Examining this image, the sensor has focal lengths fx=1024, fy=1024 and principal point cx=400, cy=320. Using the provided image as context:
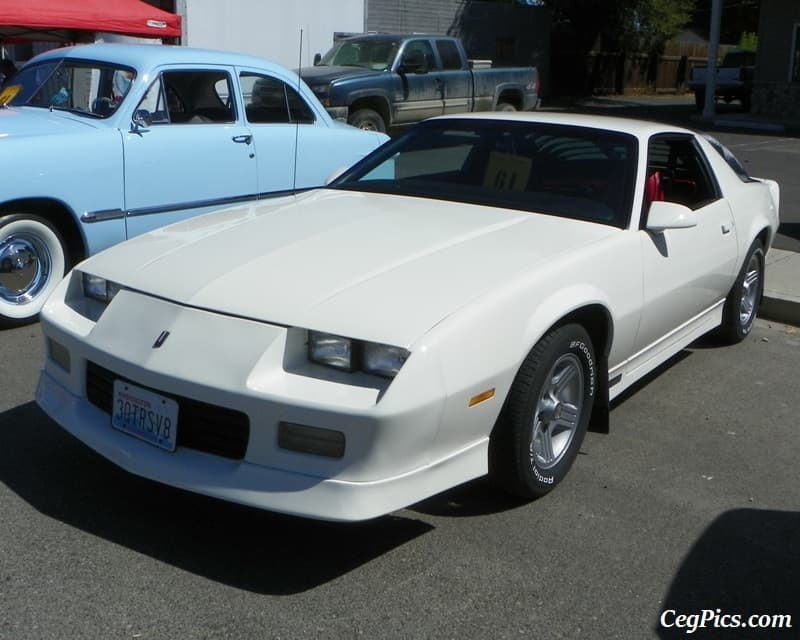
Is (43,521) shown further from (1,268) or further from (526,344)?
(1,268)

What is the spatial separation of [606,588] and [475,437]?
66cm

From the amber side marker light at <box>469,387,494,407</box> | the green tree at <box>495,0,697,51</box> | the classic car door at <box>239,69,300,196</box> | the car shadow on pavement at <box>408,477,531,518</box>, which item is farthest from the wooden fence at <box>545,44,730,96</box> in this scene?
the amber side marker light at <box>469,387,494,407</box>

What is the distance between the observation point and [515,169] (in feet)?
16.2

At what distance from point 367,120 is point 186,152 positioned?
8011mm

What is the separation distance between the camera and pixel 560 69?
35.7 meters

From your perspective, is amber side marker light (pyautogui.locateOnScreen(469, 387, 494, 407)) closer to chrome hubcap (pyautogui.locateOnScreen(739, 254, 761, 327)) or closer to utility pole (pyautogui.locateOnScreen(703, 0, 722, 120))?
chrome hubcap (pyautogui.locateOnScreen(739, 254, 761, 327))

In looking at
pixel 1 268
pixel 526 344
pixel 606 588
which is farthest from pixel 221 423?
pixel 1 268

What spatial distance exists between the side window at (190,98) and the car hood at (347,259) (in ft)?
7.78

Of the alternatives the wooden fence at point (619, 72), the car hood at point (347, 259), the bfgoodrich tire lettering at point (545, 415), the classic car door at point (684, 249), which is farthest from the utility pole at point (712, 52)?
the bfgoodrich tire lettering at point (545, 415)

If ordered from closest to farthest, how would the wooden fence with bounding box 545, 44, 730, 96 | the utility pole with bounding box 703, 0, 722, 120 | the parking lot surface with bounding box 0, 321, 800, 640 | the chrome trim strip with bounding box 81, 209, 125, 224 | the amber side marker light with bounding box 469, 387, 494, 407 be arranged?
the parking lot surface with bounding box 0, 321, 800, 640
the amber side marker light with bounding box 469, 387, 494, 407
the chrome trim strip with bounding box 81, 209, 125, 224
the utility pole with bounding box 703, 0, 722, 120
the wooden fence with bounding box 545, 44, 730, 96

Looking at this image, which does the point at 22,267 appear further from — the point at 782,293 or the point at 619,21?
the point at 619,21

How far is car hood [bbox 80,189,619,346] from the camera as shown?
347cm

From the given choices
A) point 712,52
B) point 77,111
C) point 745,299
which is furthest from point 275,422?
point 712,52

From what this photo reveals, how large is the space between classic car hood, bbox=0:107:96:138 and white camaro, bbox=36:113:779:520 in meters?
2.06
